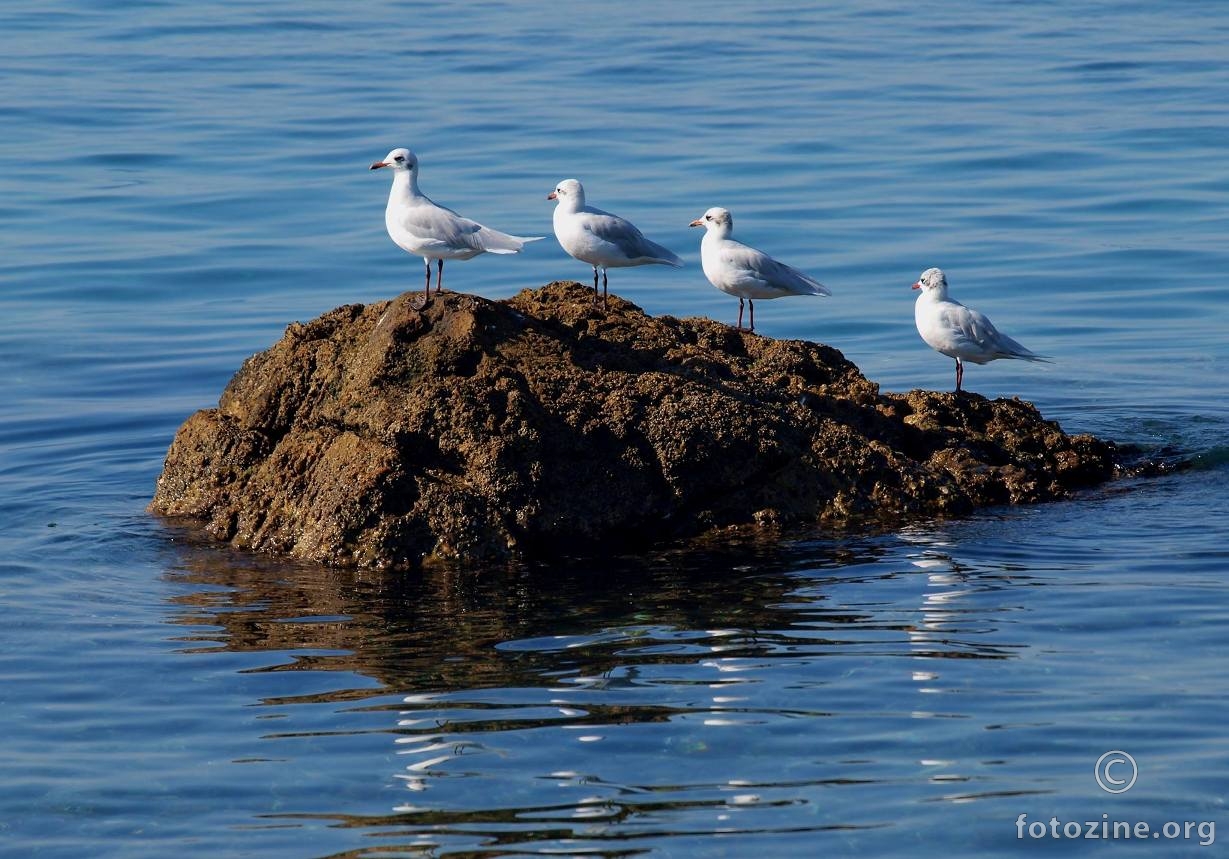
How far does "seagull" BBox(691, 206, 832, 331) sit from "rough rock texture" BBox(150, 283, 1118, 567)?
946 mm

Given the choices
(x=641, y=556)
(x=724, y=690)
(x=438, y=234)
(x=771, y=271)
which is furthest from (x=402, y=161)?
(x=724, y=690)

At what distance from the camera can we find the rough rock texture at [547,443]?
9.34 metres

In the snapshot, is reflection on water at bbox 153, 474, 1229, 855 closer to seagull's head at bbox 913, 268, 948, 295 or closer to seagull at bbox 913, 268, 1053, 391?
seagull at bbox 913, 268, 1053, 391

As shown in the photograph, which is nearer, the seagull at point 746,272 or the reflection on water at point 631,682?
the reflection on water at point 631,682

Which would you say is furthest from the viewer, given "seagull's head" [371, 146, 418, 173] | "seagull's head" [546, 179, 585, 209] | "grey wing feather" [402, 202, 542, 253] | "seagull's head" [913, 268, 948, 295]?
"seagull's head" [546, 179, 585, 209]

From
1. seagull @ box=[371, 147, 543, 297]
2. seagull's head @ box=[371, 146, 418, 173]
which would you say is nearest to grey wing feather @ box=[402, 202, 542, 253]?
seagull @ box=[371, 147, 543, 297]

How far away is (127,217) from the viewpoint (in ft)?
68.3

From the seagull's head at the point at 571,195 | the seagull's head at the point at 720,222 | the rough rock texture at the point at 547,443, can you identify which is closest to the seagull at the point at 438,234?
the rough rock texture at the point at 547,443

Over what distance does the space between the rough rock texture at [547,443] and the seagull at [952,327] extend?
54 cm

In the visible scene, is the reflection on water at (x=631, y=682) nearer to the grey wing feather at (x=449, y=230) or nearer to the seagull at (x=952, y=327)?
the seagull at (x=952, y=327)

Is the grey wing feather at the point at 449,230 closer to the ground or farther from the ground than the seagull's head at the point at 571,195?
closer to the ground

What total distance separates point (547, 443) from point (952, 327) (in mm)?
3049

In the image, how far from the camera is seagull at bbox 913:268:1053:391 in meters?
11.1

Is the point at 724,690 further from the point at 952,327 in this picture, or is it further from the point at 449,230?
the point at 952,327
